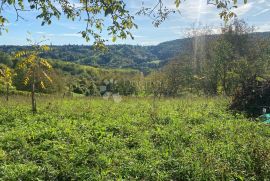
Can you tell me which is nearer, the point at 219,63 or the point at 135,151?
the point at 135,151

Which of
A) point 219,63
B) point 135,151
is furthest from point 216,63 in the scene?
point 135,151

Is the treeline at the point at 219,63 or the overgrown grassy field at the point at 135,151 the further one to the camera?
the treeline at the point at 219,63

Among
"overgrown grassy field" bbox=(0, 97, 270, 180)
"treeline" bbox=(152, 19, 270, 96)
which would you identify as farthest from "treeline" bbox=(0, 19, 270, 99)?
"overgrown grassy field" bbox=(0, 97, 270, 180)

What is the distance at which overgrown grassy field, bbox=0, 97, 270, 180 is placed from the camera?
700cm

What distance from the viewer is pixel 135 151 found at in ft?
27.5

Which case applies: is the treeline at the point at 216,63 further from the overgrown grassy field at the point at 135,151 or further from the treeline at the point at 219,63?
the overgrown grassy field at the point at 135,151

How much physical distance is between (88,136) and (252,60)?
31.8 m

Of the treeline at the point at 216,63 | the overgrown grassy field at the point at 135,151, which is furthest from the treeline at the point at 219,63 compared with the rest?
the overgrown grassy field at the point at 135,151

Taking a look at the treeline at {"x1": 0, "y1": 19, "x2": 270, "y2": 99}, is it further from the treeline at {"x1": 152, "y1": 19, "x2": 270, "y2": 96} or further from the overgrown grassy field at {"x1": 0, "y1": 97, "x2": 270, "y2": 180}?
the overgrown grassy field at {"x1": 0, "y1": 97, "x2": 270, "y2": 180}

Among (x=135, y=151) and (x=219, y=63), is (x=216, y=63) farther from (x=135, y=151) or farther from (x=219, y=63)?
(x=135, y=151)

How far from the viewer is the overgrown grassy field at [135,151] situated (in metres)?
7.00

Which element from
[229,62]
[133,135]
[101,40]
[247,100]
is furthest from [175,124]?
[229,62]

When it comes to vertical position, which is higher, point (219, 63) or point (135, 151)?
point (219, 63)

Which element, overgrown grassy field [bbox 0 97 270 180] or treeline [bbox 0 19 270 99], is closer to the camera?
overgrown grassy field [bbox 0 97 270 180]
